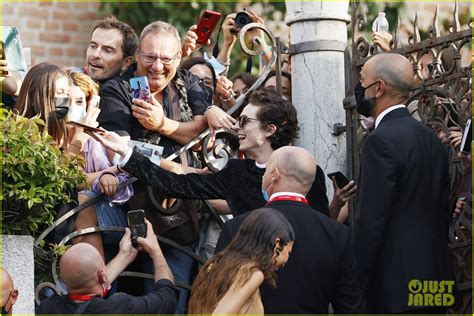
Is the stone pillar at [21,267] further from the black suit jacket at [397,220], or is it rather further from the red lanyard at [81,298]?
the black suit jacket at [397,220]

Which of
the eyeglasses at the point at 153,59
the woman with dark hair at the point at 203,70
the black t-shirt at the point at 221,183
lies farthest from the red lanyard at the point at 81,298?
the woman with dark hair at the point at 203,70

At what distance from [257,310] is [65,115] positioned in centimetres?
246

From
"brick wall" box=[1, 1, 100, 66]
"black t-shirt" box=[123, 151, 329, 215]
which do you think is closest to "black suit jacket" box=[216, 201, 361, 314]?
"black t-shirt" box=[123, 151, 329, 215]

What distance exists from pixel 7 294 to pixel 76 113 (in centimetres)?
177

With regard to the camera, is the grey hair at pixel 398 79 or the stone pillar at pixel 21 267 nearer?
the stone pillar at pixel 21 267

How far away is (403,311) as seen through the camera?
7160 millimetres

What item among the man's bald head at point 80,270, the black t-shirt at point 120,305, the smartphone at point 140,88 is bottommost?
the black t-shirt at point 120,305

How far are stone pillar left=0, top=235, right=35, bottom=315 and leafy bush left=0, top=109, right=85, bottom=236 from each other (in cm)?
11

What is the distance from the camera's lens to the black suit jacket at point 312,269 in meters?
6.73

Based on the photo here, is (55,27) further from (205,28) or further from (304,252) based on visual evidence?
(304,252)

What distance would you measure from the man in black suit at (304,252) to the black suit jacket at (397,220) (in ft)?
0.93

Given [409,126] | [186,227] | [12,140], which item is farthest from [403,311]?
[12,140]

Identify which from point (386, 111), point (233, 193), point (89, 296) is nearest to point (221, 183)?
point (233, 193)

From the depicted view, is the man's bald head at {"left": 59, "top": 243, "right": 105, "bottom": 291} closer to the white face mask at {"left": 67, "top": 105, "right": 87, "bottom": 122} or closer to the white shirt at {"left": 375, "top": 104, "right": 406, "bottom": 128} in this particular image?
the white face mask at {"left": 67, "top": 105, "right": 87, "bottom": 122}
